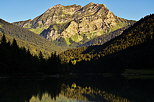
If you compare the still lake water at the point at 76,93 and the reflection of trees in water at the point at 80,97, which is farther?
the still lake water at the point at 76,93

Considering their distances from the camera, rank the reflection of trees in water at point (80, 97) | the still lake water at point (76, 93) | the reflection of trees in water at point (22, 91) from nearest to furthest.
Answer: the reflection of trees in water at point (80, 97) → the still lake water at point (76, 93) → the reflection of trees in water at point (22, 91)

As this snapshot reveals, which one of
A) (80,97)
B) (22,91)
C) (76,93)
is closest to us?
(80,97)

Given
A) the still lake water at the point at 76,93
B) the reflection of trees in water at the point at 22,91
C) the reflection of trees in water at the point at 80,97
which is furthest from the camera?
the reflection of trees in water at the point at 22,91

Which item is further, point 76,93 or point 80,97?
point 76,93

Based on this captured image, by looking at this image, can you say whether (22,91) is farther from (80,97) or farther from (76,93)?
(80,97)

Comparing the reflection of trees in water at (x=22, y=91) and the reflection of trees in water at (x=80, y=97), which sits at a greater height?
the reflection of trees in water at (x=22, y=91)

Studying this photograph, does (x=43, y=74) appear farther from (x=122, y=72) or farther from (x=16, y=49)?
(x=122, y=72)

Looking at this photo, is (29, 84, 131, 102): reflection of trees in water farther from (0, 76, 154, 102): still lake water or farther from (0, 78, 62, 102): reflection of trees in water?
(0, 78, 62, 102): reflection of trees in water

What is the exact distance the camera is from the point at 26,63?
116 metres

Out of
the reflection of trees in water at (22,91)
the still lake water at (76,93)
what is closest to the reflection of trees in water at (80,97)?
the still lake water at (76,93)

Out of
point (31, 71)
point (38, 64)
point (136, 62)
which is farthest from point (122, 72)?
point (31, 71)

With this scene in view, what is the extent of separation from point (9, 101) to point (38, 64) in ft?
359

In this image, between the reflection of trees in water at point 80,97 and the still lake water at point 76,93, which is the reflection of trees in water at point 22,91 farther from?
the reflection of trees in water at point 80,97

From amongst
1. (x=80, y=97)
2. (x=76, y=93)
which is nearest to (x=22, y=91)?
(x=76, y=93)
